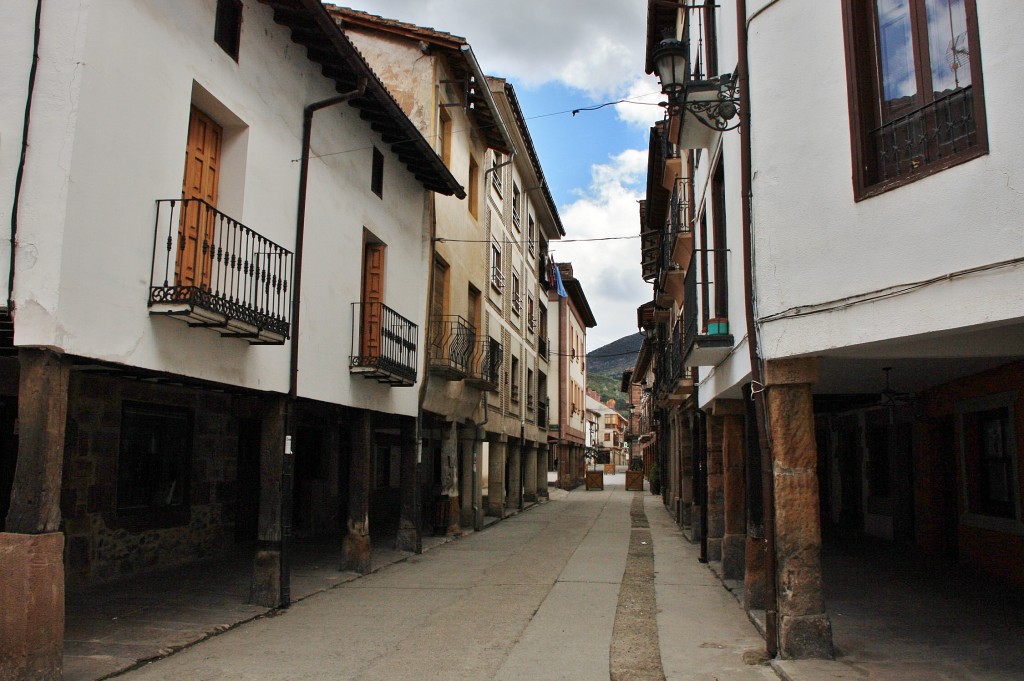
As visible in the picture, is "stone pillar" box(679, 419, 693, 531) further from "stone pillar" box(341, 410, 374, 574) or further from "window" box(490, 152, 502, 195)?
"stone pillar" box(341, 410, 374, 574)

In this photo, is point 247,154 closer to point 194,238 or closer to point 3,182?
point 194,238

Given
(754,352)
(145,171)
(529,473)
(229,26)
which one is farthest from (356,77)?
(529,473)

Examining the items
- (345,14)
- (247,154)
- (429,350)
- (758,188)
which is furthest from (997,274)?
(345,14)

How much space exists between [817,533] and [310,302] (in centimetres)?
642

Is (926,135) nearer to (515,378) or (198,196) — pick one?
(198,196)

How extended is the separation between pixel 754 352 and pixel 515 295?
17.9m

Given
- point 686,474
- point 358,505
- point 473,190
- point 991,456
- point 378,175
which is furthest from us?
point 473,190

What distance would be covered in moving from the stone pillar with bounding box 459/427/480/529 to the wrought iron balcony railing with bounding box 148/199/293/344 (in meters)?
9.70

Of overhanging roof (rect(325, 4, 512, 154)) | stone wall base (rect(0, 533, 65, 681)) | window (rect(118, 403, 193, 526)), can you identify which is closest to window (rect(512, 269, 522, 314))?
overhanging roof (rect(325, 4, 512, 154))

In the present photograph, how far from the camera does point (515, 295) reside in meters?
24.7

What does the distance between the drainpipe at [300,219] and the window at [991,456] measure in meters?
8.59

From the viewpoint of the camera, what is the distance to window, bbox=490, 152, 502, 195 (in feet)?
66.7

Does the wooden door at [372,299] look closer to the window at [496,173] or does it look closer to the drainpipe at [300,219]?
the drainpipe at [300,219]

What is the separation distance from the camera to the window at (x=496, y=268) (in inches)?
806
